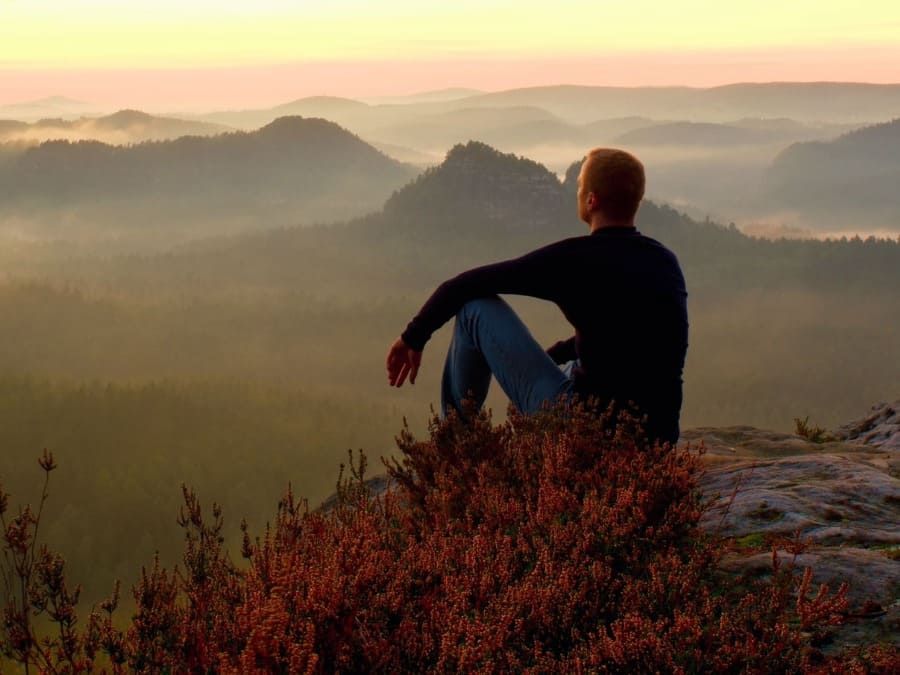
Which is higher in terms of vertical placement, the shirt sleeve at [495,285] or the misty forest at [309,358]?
the shirt sleeve at [495,285]

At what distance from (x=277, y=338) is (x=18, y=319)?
159 ft

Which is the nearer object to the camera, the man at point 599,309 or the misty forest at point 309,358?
the man at point 599,309

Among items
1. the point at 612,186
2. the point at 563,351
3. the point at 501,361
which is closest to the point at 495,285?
the point at 501,361

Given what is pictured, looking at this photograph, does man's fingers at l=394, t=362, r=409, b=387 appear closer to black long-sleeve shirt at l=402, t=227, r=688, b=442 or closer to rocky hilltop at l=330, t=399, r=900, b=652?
black long-sleeve shirt at l=402, t=227, r=688, b=442

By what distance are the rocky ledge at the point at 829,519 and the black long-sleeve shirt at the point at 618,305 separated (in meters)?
0.54

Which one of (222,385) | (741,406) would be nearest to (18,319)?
(222,385)

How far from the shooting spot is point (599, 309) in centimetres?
469

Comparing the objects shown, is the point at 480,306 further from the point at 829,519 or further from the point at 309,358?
the point at 309,358

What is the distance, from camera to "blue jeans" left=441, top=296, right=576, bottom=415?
504cm

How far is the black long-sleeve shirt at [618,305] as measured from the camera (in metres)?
4.62

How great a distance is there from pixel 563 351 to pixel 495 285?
1.08 metres

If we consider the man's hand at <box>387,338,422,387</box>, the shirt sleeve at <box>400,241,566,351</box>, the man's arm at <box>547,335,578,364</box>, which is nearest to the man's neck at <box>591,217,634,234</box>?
the shirt sleeve at <box>400,241,566,351</box>

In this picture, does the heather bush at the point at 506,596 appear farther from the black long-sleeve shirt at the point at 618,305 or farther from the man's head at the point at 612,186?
the man's head at the point at 612,186

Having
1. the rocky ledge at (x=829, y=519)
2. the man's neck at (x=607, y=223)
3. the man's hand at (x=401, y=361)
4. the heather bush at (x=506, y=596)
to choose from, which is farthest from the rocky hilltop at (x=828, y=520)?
the man's hand at (x=401, y=361)
